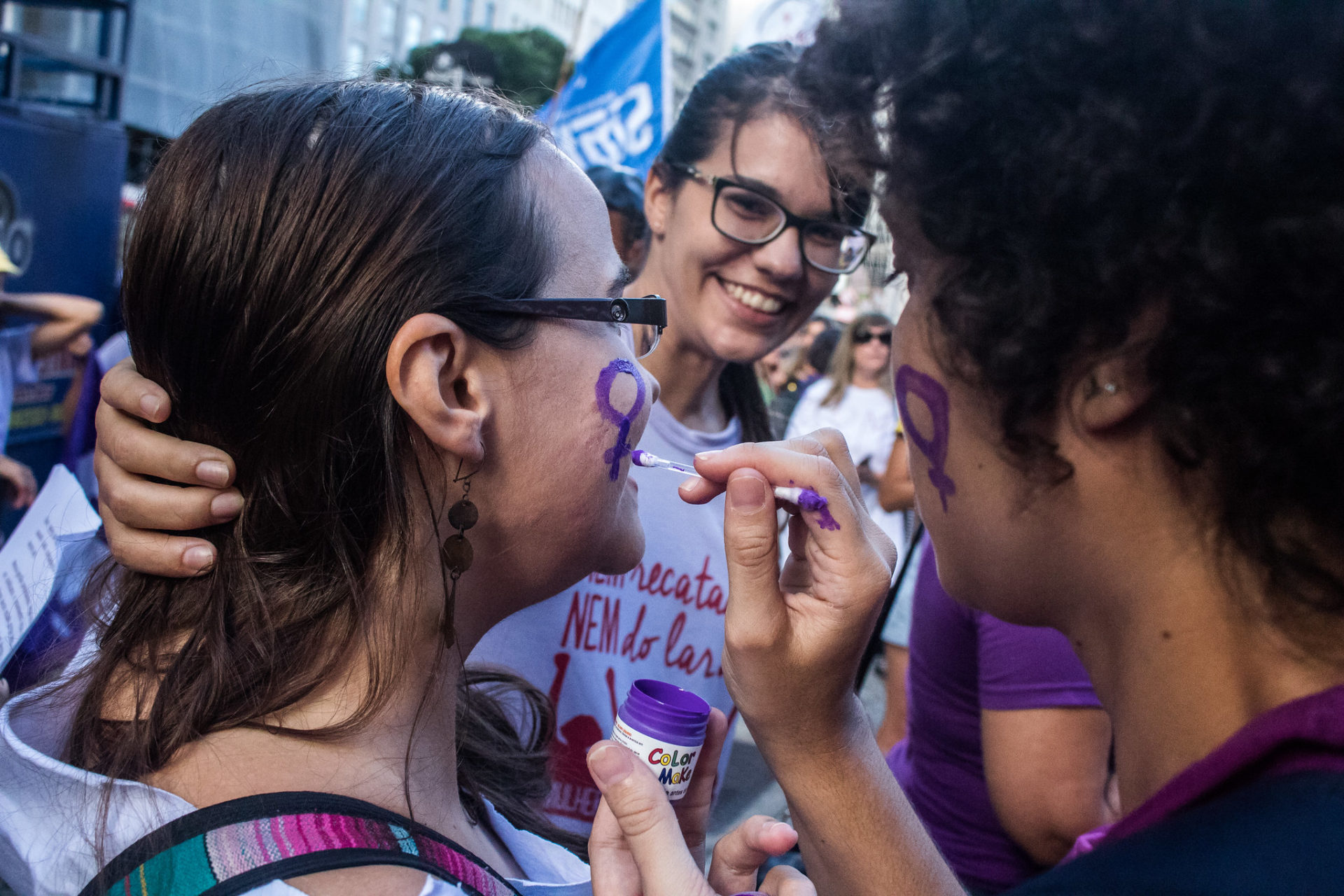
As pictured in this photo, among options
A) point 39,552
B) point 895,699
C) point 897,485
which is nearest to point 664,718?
point 39,552

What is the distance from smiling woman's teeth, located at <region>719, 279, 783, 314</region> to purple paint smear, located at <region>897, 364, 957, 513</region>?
3.98 ft

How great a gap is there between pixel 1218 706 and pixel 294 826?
99cm

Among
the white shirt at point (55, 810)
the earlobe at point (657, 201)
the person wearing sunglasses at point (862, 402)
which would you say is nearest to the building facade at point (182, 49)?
the person wearing sunglasses at point (862, 402)

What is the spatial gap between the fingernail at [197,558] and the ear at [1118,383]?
1103mm

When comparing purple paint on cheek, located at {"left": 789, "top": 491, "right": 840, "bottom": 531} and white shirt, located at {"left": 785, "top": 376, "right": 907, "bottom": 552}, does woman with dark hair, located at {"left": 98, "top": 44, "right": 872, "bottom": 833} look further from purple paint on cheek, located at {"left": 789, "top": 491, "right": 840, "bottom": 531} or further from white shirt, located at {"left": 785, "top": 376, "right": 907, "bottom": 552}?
white shirt, located at {"left": 785, "top": 376, "right": 907, "bottom": 552}

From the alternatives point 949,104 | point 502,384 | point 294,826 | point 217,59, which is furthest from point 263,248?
point 217,59

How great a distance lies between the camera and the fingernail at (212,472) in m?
1.22

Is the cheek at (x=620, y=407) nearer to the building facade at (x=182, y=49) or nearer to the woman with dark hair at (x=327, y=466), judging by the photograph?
the woman with dark hair at (x=327, y=466)

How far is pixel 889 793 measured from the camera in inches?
52.3

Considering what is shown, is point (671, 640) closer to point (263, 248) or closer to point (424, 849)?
point (424, 849)

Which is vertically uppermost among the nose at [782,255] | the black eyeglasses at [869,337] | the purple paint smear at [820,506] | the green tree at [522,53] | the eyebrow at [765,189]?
the green tree at [522,53]

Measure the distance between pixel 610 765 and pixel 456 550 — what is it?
39 cm

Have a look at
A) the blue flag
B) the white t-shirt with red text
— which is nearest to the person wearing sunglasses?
the blue flag

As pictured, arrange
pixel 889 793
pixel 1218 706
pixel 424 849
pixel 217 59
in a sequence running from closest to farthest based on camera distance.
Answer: pixel 1218 706, pixel 424 849, pixel 889 793, pixel 217 59
